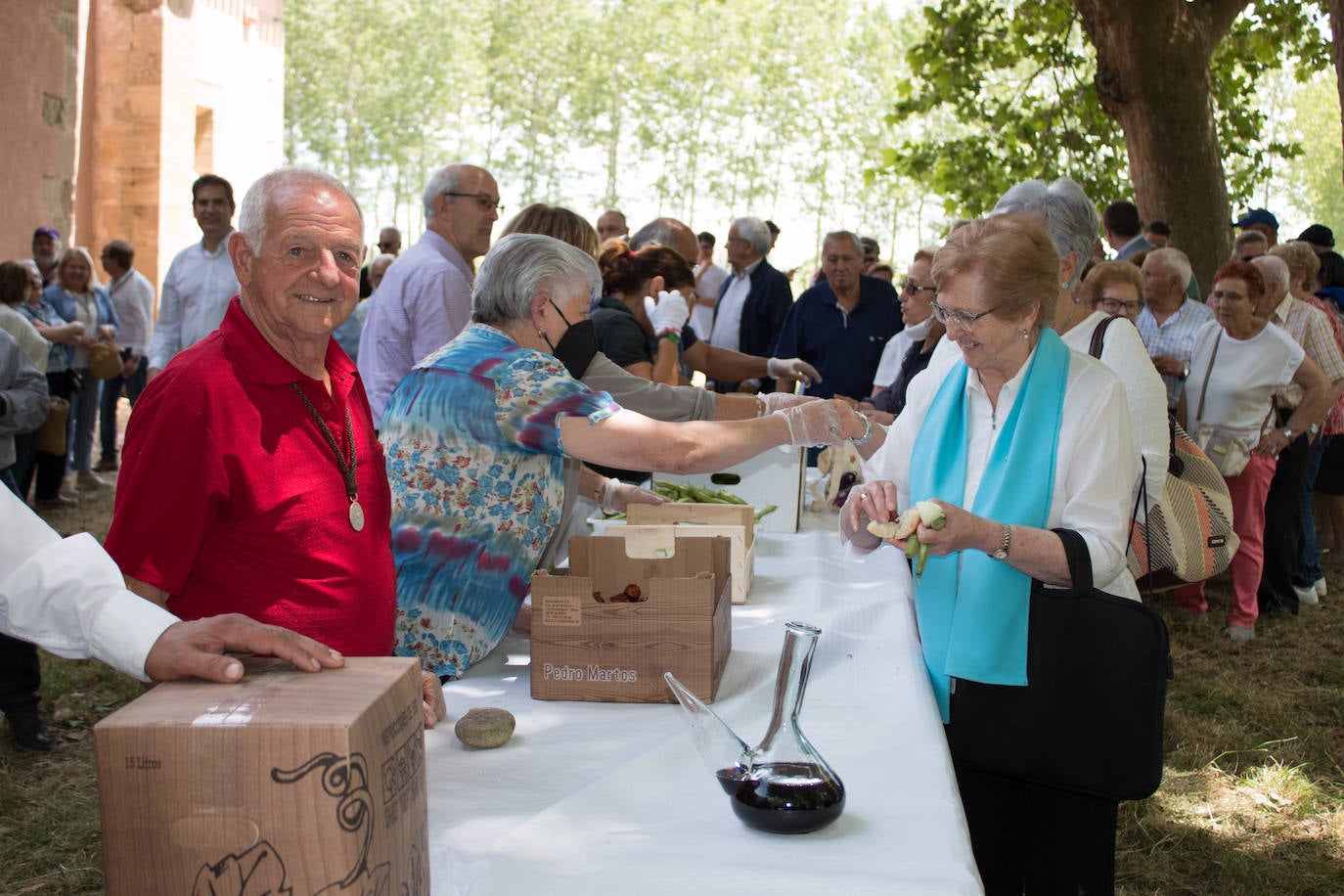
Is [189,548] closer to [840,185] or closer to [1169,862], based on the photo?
[1169,862]

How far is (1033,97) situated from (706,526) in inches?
365

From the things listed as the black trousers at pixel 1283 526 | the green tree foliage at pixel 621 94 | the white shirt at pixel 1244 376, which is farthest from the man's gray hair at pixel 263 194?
the green tree foliage at pixel 621 94

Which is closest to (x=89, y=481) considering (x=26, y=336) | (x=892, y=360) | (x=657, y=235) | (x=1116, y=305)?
(x=26, y=336)

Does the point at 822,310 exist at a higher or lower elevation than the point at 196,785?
higher

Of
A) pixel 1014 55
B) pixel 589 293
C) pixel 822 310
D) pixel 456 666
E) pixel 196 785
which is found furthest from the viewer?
pixel 1014 55

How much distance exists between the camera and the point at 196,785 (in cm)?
106

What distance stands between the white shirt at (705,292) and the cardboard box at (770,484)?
218 inches

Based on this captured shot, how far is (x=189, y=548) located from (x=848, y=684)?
116cm

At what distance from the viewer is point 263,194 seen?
1931mm

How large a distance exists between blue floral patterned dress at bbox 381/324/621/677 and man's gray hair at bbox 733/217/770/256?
5688mm

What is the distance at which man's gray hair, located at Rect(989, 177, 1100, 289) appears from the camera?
Result: 2938mm

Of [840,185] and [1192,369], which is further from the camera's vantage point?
[840,185]

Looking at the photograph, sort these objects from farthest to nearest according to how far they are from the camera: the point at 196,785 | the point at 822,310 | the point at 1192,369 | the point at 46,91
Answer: the point at 46,91
the point at 822,310
the point at 1192,369
the point at 196,785

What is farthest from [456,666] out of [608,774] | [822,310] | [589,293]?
[822,310]
